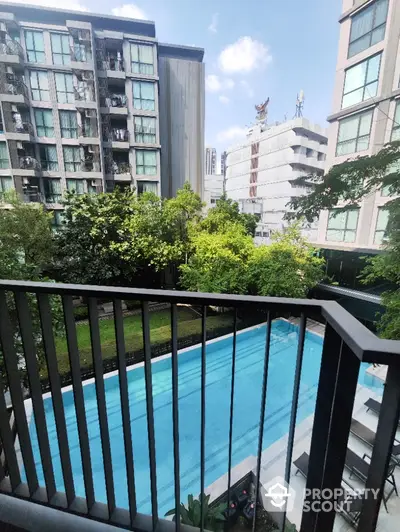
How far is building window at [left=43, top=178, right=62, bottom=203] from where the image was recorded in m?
10.3

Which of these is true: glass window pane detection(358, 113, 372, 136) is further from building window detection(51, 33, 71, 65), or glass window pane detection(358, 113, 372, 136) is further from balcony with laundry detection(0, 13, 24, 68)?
balcony with laundry detection(0, 13, 24, 68)

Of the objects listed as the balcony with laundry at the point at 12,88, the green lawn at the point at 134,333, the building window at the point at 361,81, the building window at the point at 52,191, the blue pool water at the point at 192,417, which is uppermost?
the balcony with laundry at the point at 12,88

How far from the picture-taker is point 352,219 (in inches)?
320

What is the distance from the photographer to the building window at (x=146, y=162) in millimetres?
10758

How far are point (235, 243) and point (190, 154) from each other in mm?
6375

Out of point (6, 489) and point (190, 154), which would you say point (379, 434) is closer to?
point (6, 489)

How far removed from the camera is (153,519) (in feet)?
3.23

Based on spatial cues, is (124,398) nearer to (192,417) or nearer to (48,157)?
(192,417)

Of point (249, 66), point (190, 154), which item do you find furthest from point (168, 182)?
point (249, 66)

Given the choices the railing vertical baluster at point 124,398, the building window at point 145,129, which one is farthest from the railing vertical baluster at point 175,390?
the building window at point 145,129

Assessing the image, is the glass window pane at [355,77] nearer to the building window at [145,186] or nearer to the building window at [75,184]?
the building window at [145,186]

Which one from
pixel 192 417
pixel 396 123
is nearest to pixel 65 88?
pixel 396 123

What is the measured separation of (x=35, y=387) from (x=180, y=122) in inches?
506

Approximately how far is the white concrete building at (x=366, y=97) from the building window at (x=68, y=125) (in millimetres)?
9493
